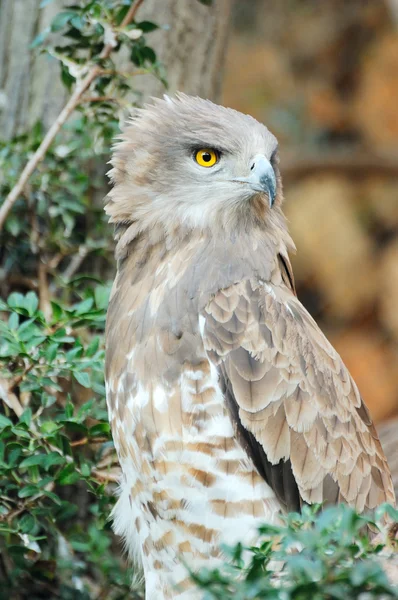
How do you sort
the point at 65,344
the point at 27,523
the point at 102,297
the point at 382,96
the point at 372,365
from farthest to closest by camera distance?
1. the point at 382,96
2. the point at 372,365
3. the point at 65,344
4. the point at 102,297
5. the point at 27,523

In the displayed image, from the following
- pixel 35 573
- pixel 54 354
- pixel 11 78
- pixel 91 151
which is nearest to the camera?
pixel 54 354

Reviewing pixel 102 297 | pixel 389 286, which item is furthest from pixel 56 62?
pixel 389 286

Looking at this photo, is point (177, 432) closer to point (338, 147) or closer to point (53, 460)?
point (53, 460)

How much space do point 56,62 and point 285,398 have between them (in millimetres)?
2536

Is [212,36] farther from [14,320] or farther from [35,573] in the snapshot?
[35,573]

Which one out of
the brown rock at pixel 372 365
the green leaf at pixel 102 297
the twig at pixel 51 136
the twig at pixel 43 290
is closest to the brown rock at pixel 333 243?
the brown rock at pixel 372 365

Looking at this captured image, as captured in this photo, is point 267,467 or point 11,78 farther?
point 11,78

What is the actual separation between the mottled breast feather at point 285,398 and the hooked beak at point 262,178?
1.11 ft

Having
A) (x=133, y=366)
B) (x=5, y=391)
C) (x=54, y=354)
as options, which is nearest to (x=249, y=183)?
(x=133, y=366)

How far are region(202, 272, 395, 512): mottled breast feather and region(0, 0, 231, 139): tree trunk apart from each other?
1865 mm

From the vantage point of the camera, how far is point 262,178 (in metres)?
2.90

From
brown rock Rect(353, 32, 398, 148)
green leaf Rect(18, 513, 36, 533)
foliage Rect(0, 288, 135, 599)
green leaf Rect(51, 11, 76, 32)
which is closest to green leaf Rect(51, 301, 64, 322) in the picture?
foliage Rect(0, 288, 135, 599)

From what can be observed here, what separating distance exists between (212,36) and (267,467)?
2694mm

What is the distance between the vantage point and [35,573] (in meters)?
3.61
